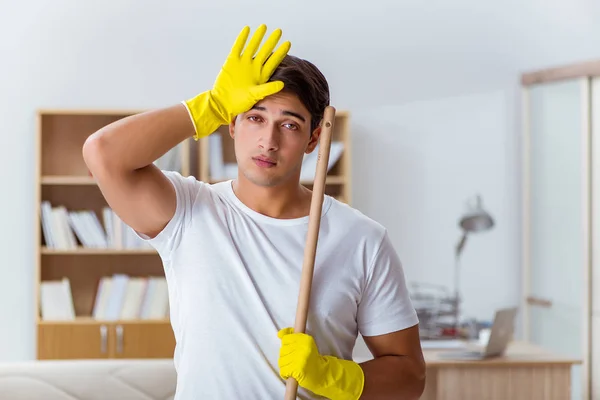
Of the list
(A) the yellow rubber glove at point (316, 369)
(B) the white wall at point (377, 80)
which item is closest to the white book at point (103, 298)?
(B) the white wall at point (377, 80)

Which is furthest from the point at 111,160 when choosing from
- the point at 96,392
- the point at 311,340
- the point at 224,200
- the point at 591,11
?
the point at 591,11

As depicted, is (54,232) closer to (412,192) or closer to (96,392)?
(96,392)

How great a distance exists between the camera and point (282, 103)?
1.66 m

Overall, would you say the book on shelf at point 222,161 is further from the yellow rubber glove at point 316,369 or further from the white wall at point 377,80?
the yellow rubber glove at point 316,369

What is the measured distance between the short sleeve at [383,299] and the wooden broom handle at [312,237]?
0.15 m

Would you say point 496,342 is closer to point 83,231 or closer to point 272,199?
point 83,231

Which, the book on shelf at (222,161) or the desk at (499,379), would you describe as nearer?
the desk at (499,379)

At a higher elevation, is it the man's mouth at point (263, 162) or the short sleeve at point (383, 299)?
the man's mouth at point (263, 162)

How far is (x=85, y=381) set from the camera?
3037 mm

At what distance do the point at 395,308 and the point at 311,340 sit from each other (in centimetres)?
22

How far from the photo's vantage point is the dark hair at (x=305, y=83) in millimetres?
1664

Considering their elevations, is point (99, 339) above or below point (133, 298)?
below

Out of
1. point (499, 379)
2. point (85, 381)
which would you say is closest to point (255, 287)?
point (85, 381)

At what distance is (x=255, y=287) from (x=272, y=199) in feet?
0.59
